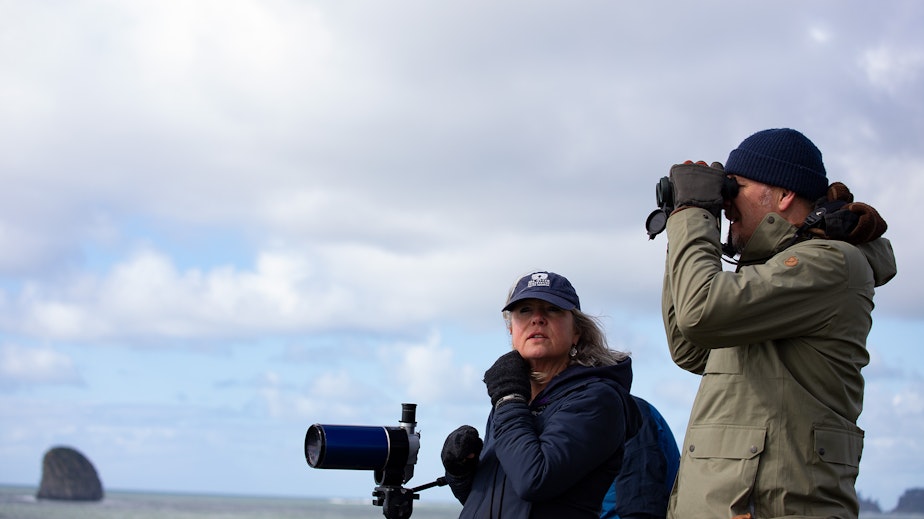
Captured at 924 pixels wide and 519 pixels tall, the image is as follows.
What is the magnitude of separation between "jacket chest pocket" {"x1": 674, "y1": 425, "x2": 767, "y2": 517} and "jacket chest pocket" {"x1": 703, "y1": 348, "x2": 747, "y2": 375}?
6.8 inches

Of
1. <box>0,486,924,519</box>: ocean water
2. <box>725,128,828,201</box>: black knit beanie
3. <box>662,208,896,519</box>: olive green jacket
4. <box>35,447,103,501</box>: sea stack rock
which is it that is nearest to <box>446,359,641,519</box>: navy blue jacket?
<box>662,208,896,519</box>: olive green jacket

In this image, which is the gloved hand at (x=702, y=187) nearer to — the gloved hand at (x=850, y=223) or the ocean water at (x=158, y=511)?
the gloved hand at (x=850, y=223)

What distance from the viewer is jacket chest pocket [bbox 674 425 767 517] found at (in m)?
2.63

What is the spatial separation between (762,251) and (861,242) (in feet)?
0.94

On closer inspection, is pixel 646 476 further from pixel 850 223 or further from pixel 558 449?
pixel 850 223

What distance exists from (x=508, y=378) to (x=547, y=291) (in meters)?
0.36

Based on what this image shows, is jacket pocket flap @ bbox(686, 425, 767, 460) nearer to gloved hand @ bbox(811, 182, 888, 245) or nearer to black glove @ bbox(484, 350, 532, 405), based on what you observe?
gloved hand @ bbox(811, 182, 888, 245)

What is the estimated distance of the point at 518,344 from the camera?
3.62 metres

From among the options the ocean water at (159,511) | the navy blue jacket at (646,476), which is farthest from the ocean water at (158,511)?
the navy blue jacket at (646,476)

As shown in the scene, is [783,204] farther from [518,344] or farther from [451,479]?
[451,479]

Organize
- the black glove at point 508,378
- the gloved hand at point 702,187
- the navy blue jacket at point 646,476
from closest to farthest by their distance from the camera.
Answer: the gloved hand at point 702,187 < the black glove at point 508,378 < the navy blue jacket at point 646,476

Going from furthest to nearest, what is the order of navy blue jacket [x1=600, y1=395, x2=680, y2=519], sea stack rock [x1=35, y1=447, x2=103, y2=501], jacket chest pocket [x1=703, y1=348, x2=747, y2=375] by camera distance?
sea stack rock [x1=35, y1=447, x2=103, y2=501] → navy blue jacket [x1=600, y1=395, x2=680, y2=519] → jacket chest pocket [x1=703, y1=348, x2=747, y2=375]

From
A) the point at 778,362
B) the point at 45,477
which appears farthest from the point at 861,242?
the point at 45,477

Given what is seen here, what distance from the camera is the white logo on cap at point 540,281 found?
364 cm
